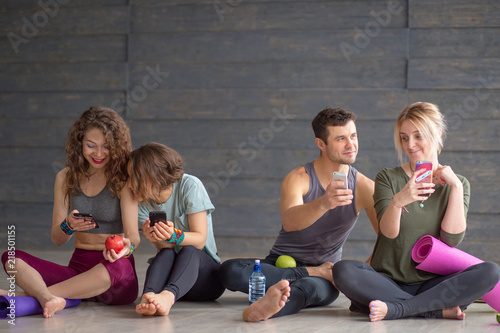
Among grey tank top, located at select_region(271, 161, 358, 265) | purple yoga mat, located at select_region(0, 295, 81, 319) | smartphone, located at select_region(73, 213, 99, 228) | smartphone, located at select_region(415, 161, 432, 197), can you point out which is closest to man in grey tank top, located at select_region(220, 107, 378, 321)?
grey tank top, located at select_region(271, 161, 358, 265)

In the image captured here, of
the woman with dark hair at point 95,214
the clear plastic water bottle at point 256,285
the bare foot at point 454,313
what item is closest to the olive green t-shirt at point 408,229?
the bare foot at point 454,313

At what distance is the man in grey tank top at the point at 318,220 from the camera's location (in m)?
2.91

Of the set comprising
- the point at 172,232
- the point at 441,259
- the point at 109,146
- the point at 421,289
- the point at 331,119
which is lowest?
the point at 421,289

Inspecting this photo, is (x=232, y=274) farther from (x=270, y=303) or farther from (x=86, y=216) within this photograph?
(x=86, y=216)

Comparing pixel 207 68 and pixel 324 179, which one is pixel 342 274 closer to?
pixel 324 179

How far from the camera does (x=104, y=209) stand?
2.96m

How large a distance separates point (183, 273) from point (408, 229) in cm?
98

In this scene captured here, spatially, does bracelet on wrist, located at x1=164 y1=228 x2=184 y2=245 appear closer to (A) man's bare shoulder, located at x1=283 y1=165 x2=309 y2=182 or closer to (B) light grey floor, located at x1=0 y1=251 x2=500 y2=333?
(B) light grey floor, located at x1=0 y1=251 x2=500 y2=333

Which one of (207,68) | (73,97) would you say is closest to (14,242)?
(73,97)

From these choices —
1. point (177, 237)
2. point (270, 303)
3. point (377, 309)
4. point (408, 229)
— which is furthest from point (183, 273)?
point (408, 229)

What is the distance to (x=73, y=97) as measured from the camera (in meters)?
5.76

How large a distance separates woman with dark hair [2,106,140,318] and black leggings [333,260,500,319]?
A: 3.20 ft

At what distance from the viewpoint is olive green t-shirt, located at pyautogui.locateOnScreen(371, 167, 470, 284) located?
2648 mm

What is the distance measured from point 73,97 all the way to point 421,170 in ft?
13.3
